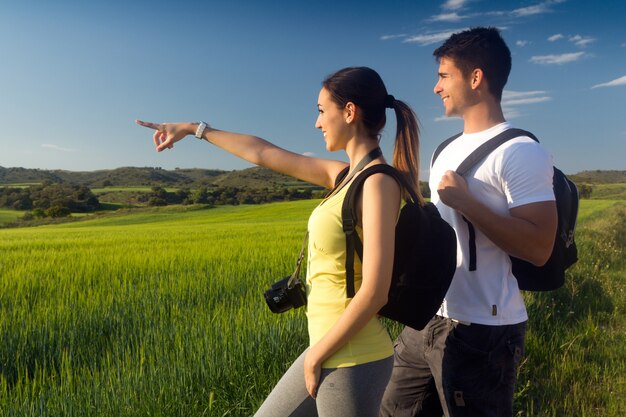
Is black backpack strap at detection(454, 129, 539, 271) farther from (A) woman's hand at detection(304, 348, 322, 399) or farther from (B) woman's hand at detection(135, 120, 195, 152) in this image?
(B) woman's hand at detection(135, 120, 195, 152)

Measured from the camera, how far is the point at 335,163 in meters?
2.40

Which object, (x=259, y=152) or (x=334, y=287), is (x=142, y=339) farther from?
(x=334, y=287)

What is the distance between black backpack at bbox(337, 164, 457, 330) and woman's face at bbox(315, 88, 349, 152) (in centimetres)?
30

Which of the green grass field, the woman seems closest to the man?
the woman

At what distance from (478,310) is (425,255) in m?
0.48

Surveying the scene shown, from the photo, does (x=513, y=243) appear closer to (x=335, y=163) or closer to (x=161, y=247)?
(x=335, y=163)

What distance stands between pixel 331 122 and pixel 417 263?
0.59m

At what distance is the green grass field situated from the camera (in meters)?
3.00

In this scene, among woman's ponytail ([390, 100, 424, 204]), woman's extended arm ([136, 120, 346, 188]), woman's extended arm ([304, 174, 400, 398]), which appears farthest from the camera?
woman's extended arm ([136, 120, 346, 188])

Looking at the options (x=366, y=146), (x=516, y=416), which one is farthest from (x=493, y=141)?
(x=516, y=416)

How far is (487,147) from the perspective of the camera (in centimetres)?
209

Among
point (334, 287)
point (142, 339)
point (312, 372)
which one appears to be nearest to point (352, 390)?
point (312, 372)

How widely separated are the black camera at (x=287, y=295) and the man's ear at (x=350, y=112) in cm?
65

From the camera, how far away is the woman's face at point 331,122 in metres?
1.85
